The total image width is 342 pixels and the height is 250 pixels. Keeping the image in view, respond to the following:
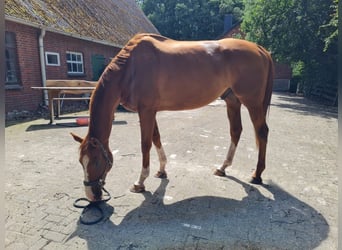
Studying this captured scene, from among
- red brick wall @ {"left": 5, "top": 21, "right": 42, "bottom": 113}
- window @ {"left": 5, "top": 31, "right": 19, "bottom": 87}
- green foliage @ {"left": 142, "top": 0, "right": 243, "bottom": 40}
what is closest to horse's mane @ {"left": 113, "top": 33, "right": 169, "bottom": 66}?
red brick wall @ {"left": 5, "top": 21, "right": 42, "bottom": 113}

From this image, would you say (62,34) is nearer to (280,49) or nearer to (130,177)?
(130,177)

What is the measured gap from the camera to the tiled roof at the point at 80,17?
7625 mm

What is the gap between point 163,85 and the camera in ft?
8.96

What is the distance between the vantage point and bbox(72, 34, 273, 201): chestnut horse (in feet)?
7.78

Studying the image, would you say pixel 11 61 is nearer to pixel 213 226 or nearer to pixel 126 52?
pixel 126 52

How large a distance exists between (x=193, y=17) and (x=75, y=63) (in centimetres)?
2608

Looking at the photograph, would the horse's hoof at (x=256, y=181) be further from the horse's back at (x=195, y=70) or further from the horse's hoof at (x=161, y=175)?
the horse's hoof at (x=161, y=175)

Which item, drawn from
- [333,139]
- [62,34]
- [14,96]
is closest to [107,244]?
[333,139]

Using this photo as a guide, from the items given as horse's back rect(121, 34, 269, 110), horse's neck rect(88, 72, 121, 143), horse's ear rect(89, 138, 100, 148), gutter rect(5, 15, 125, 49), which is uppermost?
gutter rect(5, 15, 125, 49)

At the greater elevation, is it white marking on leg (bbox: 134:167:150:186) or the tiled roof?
the tiled roof

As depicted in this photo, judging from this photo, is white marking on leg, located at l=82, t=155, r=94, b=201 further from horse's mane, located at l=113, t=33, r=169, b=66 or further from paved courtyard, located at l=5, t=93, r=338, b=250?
horse's mane, located at l=113, t=33, r=169, b=66

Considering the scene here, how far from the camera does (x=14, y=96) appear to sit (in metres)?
7.38

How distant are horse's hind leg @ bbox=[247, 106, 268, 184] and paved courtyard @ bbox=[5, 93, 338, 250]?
16 centimetres

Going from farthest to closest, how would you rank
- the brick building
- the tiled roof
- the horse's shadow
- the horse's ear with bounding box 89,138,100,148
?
1. the tiled roof
2. the brick building
3. the horse's ear with bounding box 89,138,100,148
4. the horse's shadow
